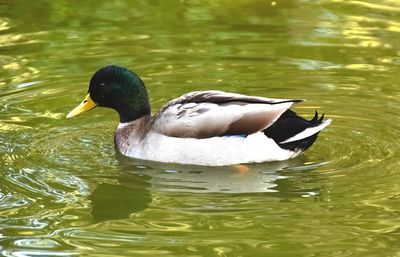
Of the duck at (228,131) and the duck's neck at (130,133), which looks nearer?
the duck at (228,131)

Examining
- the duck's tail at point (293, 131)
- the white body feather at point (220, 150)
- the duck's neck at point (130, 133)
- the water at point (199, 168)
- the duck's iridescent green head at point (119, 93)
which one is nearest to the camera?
the water at point (199, 168)

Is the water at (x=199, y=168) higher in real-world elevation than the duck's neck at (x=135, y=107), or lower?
lower

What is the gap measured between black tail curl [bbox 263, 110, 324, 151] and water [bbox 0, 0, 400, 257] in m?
0.15

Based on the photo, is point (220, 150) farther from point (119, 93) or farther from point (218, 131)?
point (119, 93)

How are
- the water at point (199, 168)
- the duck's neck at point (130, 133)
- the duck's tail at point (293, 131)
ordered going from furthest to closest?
the duck's neck at point (130, 133), the duck's tail at point (293, 131), the water at point (199, 168)

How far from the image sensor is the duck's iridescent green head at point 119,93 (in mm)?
9445

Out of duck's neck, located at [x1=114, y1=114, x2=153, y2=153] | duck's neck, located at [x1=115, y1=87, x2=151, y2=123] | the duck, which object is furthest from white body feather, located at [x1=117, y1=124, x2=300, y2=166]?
duck's neck, located at [x1=115, y1=87, x2=151, y2=123]

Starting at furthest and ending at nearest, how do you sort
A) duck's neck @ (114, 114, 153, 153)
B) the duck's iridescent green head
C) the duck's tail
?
the duck's iridescent green head
duck's neck @ (114, 114, 153, 153)
the duck's tail

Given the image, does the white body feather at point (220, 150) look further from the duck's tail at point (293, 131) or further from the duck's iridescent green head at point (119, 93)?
the duck's iridescent green head at point (119, 93)

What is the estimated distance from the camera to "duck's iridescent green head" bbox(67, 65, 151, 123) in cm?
945

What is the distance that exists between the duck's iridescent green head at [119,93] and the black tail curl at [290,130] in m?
1.24

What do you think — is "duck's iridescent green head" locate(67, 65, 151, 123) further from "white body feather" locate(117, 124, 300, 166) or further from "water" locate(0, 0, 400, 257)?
"white body feather" locate(117, 124, 300, 166)

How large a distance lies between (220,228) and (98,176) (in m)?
1.52

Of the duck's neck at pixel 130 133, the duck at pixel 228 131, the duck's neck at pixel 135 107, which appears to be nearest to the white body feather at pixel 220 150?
the duck at pixel 228 131
